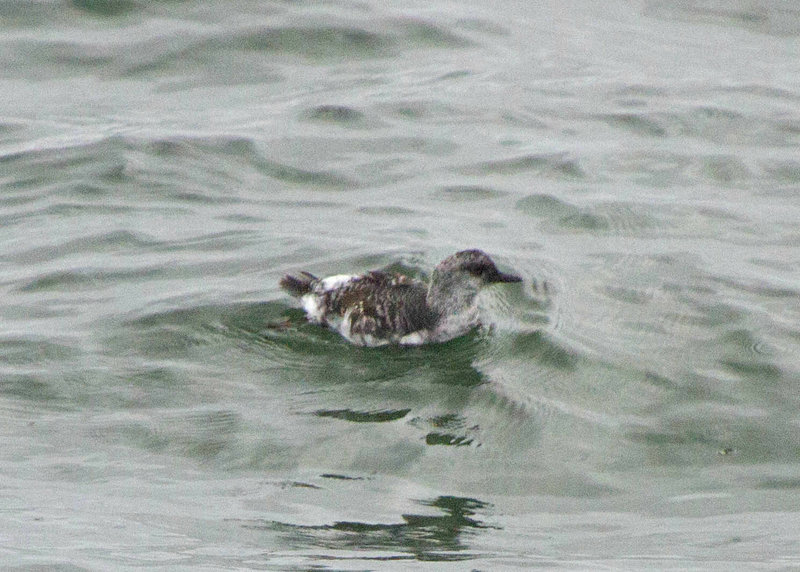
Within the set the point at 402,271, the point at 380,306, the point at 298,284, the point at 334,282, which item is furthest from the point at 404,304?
the point at 402,271

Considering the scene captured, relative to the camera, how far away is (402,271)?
12.4 m

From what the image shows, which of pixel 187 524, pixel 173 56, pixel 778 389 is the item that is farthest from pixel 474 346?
pixel 173 56

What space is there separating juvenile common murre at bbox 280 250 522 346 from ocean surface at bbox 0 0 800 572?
155 mm

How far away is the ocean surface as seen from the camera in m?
8.17

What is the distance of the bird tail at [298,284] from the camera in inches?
443

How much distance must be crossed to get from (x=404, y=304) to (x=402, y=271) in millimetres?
1499

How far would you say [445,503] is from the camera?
8375 mm

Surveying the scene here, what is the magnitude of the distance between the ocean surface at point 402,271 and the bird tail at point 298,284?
0.30 meters

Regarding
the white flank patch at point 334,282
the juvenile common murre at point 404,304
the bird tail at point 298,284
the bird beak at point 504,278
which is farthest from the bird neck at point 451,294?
the bird tail at point 298,284

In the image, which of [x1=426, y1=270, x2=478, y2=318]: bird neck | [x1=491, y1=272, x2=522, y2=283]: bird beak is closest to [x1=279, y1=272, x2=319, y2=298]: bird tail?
[x1=426, y1=270, x2=478, y2=318]: bird neck

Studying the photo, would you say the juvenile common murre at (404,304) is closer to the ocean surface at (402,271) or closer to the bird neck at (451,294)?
the bird neck at (451,294)

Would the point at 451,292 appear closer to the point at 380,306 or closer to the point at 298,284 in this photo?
the point at 380,306

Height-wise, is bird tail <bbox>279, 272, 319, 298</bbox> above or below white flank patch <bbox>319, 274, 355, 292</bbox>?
below

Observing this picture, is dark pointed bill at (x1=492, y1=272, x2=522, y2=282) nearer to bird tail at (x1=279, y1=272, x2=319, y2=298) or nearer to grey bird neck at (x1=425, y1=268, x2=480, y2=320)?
grey bird neck at (x1=425, y1=268, x2=480, y2=320)
